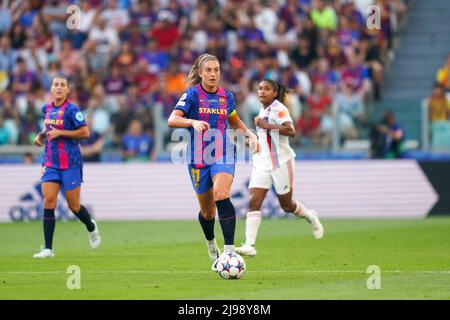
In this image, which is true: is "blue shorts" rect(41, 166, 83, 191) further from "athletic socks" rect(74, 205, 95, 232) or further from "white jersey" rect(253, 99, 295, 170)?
"white jersey" rect(253, 99, 295, 170)

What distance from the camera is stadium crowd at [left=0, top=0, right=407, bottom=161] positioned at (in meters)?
26.4

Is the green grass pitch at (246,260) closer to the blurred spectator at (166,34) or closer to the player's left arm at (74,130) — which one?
the player's left arm at (74,130)

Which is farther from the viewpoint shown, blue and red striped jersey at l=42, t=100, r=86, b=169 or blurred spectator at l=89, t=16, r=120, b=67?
blurred spectator at l=89, t=16, r=120, b=67

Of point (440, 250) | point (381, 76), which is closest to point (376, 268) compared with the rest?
point (440, 250)

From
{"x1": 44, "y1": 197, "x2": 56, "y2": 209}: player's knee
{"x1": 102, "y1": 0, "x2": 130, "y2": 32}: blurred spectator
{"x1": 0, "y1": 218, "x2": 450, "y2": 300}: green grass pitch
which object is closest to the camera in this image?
{"x1": 0, "y1": 218, "x2": 450, "y2": 300}: green grass pitch

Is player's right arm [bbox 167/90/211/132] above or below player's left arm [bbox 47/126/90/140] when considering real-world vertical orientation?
above

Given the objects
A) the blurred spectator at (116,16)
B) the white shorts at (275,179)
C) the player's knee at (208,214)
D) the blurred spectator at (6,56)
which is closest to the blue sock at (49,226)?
the white shorts at (275,179)

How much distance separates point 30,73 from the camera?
2920 centimetres

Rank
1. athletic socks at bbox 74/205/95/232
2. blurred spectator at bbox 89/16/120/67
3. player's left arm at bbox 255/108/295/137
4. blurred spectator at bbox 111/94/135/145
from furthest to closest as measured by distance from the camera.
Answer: blurred spectator at bbox 89/16/120/67 < blurred spectator at bbox 111/94/135/145 < athletic socks at bbox 74/205/95/232 < player's left arm at bbox 255/108/295/137

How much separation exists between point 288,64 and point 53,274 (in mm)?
15192

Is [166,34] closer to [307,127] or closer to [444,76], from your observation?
[307,127]

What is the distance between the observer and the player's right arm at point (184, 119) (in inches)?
507

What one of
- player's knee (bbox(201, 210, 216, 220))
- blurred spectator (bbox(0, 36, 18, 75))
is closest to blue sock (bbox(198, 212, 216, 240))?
player's knee (bbox(201, 210, 216, 220))

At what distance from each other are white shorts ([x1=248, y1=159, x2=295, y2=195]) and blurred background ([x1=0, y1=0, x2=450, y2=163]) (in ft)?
25.4
